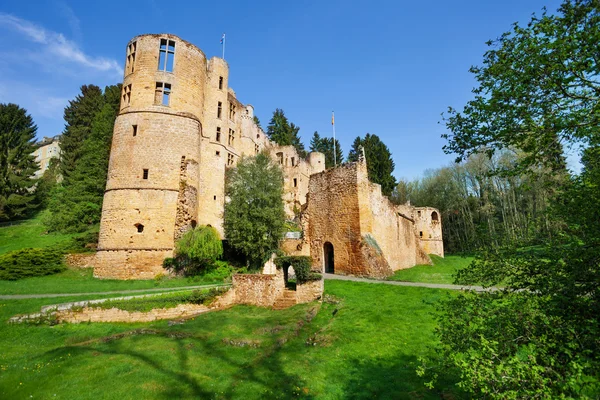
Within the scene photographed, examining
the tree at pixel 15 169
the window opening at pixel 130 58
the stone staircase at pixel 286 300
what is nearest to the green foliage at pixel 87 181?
the tree at pixel 15 169

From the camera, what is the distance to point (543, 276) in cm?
409

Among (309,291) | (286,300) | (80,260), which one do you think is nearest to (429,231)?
(309,291)

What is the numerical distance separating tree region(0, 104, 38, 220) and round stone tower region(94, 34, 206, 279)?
2007 cm

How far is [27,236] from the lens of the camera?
2725 cm

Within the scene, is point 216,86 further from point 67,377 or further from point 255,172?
point 67,377

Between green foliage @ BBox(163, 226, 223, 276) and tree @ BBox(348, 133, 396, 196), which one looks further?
tree @ BBox(348, 133, 396, 196)

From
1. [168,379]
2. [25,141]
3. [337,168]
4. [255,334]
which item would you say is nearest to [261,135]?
[337,168]

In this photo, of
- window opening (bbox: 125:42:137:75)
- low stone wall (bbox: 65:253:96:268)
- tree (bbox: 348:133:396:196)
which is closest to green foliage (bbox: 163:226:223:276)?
low stone wall (bbox: 65:253:96:268)

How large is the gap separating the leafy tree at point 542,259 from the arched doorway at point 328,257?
18.0 metres

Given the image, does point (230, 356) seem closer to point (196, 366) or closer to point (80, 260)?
point (196, 366)

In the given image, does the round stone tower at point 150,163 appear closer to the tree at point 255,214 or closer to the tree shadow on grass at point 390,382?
the tree at point 255,214

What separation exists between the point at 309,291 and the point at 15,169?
38472 millimetres

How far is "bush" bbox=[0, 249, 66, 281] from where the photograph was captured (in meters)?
17.5

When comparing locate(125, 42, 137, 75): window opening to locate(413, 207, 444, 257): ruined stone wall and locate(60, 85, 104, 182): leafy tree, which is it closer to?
locate(60, 85, 104, 182): leafy tree
